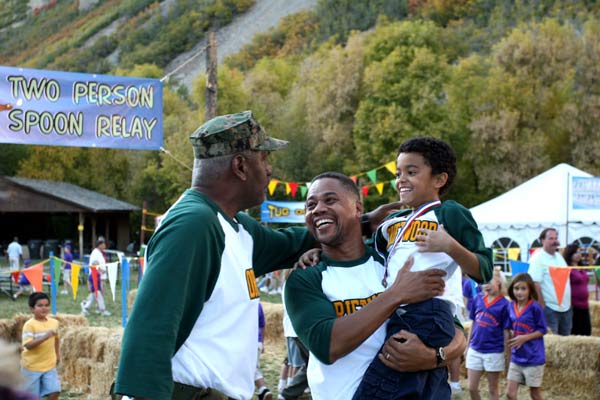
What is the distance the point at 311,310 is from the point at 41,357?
220 inches

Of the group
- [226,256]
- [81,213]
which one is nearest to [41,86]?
[226,256]

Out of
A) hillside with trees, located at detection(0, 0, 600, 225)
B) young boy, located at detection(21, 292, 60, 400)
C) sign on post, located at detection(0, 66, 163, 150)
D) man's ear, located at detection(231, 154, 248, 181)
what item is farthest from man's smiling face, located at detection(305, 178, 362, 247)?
hillside with trees, located at detection(0, 0, 600, 225)

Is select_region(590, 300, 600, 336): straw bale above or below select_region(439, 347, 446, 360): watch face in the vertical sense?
below

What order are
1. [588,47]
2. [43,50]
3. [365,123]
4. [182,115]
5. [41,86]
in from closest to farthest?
[41,86]
[588,47]
[365,123]
[182,115]
[43,50]

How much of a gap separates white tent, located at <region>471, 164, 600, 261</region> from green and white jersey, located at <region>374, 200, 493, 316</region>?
54.7ft

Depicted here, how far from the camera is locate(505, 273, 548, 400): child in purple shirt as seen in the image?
7.43 metres

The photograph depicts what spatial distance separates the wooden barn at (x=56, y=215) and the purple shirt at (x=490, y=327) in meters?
30.3

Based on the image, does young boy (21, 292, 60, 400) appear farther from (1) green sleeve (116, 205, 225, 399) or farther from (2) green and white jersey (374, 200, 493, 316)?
(1) green sleeve (116, 205, 225, 399)

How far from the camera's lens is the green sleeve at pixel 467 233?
9.77 feet

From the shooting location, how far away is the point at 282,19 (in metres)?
144

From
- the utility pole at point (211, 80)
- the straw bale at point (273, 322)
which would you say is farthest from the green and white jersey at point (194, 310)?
the straw bale at point (273, 322)

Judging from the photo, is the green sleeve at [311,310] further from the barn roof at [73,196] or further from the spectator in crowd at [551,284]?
the barn roof at [73,196]

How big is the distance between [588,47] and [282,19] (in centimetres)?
11125

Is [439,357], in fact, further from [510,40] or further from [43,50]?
[43,50]
